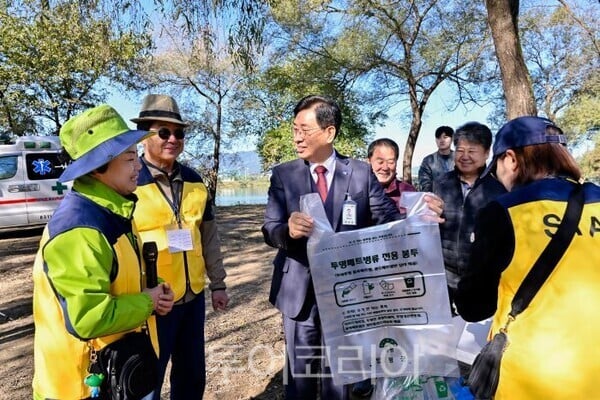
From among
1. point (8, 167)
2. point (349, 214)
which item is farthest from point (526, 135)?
point (8, 167)

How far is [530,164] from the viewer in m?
1.44

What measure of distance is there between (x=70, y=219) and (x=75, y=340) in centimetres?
38

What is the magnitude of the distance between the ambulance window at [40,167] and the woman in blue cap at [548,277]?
1004cm

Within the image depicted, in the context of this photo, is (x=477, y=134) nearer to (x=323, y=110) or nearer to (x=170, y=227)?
(x=323, y=110)

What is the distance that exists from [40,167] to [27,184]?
448 millimetres

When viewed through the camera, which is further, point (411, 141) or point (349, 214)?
point (411, 141)

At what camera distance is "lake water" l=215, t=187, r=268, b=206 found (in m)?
21.2

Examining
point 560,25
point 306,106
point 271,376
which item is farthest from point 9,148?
point 560,25

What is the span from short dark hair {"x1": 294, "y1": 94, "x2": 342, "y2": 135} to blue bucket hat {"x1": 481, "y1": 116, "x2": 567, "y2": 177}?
0.92m

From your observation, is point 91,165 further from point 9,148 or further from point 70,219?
point 9,148

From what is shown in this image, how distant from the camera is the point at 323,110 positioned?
223 centimetres

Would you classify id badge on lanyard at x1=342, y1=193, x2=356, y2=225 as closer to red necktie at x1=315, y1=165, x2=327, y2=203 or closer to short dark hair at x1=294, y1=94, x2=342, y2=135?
red necktie at x1=315, y1=165, x2=327, y2=203

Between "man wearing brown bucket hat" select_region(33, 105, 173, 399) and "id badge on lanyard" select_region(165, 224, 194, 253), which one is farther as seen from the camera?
"id badge on lanyard" select_region(165, 224, 194, 253)

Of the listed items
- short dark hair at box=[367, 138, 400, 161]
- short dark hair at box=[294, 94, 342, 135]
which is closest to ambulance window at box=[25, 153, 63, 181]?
short dark hair at box=[367, 138, 400, 161]
